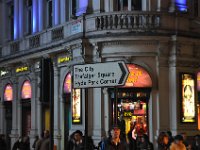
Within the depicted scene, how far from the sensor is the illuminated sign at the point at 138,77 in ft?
81.4

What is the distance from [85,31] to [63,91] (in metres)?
4.30

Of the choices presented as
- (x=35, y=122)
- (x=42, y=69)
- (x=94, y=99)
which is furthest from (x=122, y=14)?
Result: (x=42, y=69)

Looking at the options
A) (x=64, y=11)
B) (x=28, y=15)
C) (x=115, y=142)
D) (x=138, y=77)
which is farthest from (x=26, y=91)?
(x=115, y=142)

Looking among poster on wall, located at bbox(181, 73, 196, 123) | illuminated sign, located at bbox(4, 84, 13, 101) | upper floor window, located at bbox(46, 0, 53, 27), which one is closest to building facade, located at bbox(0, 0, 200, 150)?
poster on wall, located at bbox(181, 73, 196, 123)

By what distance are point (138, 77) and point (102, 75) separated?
13.9m

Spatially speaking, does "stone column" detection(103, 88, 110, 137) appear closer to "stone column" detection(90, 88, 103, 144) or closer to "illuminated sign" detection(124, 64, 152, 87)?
"stone column" detection(90, 88, 103, 144)

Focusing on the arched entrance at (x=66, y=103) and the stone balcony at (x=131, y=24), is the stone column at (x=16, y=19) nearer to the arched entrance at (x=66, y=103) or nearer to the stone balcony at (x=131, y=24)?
the arched entrance at (x=66, y=103)

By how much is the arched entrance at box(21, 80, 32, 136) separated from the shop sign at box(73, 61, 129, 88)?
21.5 meters

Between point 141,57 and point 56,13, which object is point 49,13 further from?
point 141,57

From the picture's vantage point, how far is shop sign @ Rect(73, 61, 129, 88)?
1099 cm

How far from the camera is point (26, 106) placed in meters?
33.4

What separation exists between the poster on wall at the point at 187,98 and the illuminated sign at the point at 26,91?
1041 cm

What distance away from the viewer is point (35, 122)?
31734mm

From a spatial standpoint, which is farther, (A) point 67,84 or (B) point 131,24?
(A) point 67,84
